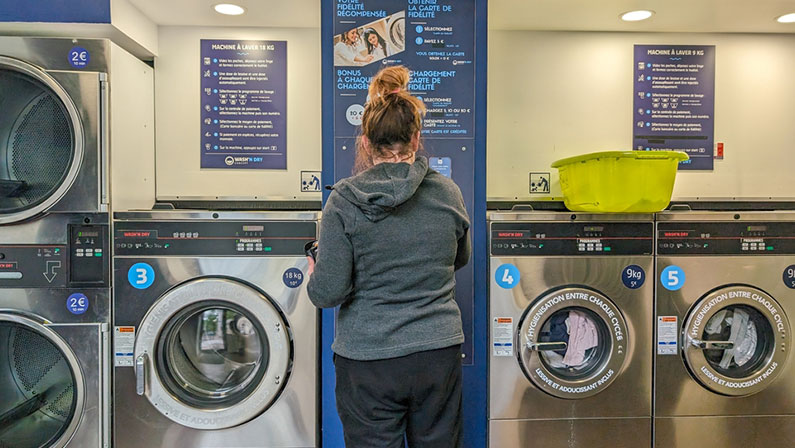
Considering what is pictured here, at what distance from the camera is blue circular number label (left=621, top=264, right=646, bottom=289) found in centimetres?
208

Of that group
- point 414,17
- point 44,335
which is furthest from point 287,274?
point 414,17

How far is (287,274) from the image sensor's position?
6.68 feet

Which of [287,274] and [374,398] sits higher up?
[287,274]

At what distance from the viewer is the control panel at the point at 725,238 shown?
6.89 feet

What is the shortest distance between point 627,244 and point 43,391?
258 cm

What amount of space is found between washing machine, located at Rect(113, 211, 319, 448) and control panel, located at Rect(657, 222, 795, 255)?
1.52 m

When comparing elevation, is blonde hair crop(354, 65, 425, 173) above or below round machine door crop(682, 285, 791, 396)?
above

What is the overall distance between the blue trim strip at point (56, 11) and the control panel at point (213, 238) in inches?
36.1

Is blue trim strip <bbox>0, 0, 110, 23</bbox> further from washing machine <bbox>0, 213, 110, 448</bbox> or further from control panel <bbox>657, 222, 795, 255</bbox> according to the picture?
control panel <bbox>657, 222, 795, 255</bbox>

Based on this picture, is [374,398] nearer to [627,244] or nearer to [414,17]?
[627,244]

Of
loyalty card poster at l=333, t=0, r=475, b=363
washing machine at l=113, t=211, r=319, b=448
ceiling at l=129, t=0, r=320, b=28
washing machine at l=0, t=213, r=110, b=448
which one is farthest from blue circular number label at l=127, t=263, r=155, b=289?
ceiling at l=129, t=0, r=320, b=28

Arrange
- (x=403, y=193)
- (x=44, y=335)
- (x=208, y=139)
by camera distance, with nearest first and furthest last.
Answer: (x=403, y=193)
(x=44, y=335)
(x=208, y=139)

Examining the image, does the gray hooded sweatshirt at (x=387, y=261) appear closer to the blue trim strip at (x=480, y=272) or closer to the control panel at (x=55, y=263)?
the blue trim strip at (x=480, y=272)

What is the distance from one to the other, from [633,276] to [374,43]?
1462 millimetres
